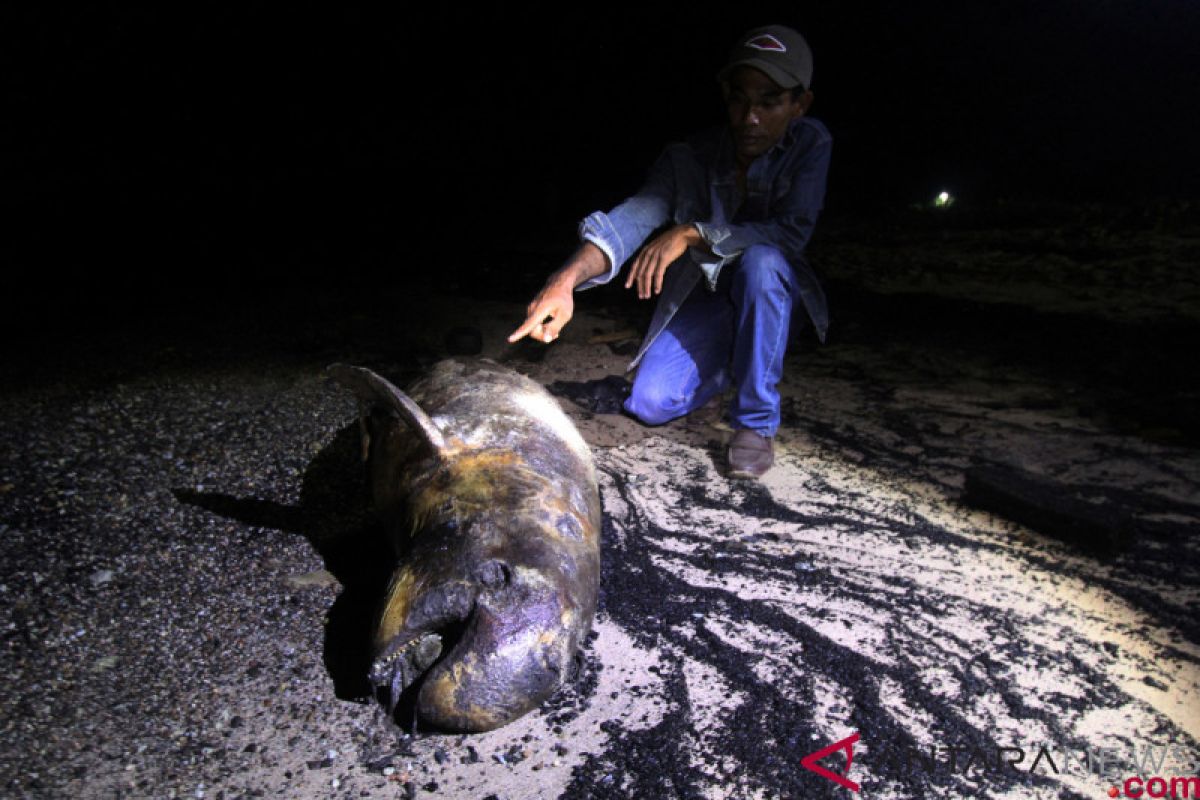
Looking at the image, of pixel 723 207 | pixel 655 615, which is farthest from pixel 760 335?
pixel 655 615

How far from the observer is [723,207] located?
384 centimetres

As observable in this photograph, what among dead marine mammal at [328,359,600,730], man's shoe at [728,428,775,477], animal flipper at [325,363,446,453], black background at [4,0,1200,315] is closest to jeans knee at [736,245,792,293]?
man's shoe at [728,428,775,477]

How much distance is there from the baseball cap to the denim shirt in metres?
0.36

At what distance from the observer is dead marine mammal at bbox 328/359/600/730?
1.68 metres

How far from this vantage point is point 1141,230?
7.80 meters

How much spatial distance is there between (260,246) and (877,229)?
6.99 m

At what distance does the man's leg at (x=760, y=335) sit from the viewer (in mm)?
3434

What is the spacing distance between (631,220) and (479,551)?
209 centimetres

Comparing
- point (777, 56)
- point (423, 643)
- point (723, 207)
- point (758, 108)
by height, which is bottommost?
point (423, 643)

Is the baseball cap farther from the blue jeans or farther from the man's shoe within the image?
the man's shoe

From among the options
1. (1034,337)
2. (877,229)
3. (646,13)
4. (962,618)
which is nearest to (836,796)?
(962,618)

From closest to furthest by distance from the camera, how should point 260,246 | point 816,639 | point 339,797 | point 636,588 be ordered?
point 339,797 < point 816,639 < point 636,588 < point 260,246

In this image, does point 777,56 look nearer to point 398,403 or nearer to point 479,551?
point 398,403

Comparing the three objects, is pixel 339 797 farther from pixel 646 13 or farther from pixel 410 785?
pixel 646 13
